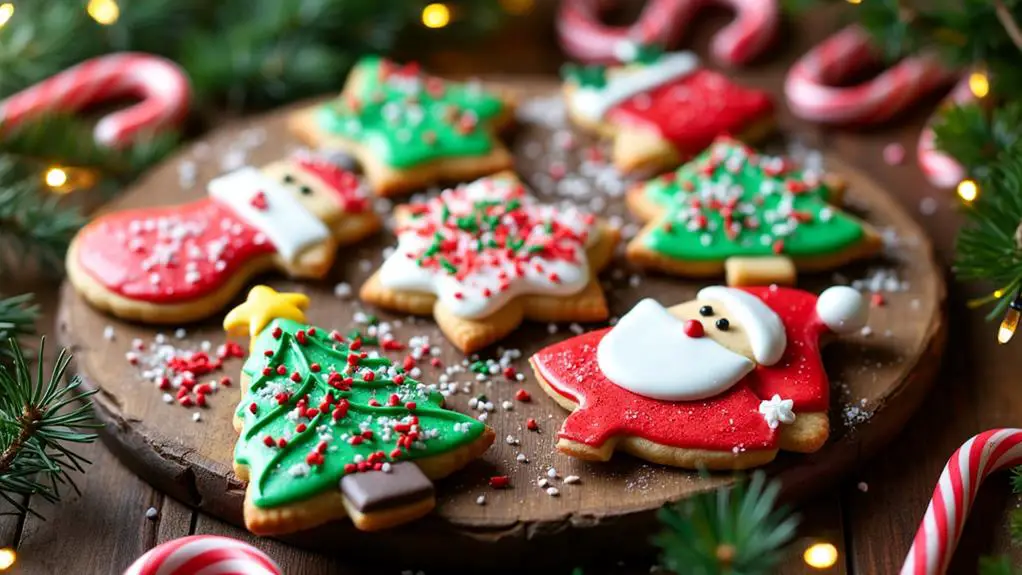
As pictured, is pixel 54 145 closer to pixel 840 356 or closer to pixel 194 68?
pixel 194 68

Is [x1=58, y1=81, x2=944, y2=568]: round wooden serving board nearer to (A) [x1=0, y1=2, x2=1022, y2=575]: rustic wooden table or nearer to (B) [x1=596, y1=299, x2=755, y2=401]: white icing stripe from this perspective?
(A) [x1=0, y1=2, x2=1022, y2=575]: rustic wooden table

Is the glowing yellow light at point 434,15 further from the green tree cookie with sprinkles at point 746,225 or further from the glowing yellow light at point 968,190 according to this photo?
the glowing yellow light at point 968,190

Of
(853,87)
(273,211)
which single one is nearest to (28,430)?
(273,211)

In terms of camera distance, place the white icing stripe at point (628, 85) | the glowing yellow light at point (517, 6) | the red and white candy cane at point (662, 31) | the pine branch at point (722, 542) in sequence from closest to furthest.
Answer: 1. the pine branch at point (722, 542)
2. the white icing stripe at point (628, 85)
3. the red and white candy cane at point (662, 31)
4. the glowing yellow light at point (517, 6)

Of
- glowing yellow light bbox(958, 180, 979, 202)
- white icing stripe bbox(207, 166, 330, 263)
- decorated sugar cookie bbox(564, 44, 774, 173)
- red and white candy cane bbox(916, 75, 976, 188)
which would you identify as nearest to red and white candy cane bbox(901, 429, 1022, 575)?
glowing yellow light bbox(958, 180, 979, 202)

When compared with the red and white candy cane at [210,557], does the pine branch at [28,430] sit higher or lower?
higher

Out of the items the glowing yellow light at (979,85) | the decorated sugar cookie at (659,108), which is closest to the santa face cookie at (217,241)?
the decorated sugar cookie at (659,108)
